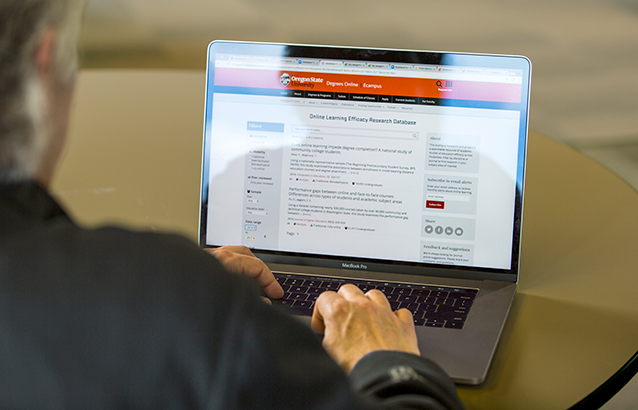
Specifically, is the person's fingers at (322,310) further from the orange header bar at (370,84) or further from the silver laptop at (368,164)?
the orange header bar at (370,84)

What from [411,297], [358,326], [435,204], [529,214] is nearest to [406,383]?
[358,326]

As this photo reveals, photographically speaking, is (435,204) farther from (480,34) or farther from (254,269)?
(480,34)

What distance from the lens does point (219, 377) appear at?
375 mm

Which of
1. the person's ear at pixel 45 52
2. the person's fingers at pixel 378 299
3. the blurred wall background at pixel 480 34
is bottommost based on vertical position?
the person's fingers at pixel 378 299

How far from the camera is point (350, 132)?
1.05m

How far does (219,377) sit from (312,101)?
75 cm

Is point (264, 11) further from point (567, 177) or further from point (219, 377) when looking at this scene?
point (219, 377)

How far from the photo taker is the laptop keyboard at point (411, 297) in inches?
33.8

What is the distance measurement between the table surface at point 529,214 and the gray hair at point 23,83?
0.36 meters

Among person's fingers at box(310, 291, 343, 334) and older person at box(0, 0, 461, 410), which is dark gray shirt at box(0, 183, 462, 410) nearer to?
older person at box(0, 0, 461, 410)

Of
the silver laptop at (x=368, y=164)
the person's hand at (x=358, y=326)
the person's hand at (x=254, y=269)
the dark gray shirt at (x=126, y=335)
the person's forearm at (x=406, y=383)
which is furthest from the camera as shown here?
the silver laptop at (x=368, y=164)

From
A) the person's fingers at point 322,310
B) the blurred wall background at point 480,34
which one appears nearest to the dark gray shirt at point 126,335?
the person's fingers at point 322,310

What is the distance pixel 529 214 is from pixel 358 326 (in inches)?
25.5

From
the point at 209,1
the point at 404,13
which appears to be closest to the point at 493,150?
the point at 404,13
